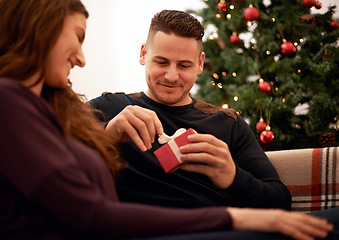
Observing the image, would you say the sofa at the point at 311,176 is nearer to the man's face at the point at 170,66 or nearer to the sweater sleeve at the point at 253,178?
the sweater sleeve at the point at 253,178

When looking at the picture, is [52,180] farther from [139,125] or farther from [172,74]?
[172,74]

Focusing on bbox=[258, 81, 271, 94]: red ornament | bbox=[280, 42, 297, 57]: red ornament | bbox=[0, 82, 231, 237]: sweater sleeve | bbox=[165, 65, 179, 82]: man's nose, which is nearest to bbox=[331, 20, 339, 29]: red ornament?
bbox=[280, 42, 297, 57]: red ornament

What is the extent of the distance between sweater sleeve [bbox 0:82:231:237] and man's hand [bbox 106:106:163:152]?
1.27 ft

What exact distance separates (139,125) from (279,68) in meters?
1.69

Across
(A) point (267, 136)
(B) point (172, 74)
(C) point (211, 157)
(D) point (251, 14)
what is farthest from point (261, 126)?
(C) point (211, 157)

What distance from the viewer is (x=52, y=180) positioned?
1.89 ft

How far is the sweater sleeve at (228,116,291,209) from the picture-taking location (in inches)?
45.5

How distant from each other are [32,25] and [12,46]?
7 cm

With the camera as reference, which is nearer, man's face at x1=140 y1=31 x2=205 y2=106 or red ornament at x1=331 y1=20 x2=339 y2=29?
man's face at x1=140 y1=31 x2=205 y2=106

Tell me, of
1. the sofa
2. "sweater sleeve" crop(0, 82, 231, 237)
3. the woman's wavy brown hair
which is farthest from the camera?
the sofa

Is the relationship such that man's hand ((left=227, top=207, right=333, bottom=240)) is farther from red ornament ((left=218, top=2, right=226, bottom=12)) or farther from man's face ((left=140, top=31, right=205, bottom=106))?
red ornament ((left=218, top=2, right=226, bottom=12))

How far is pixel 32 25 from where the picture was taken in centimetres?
74

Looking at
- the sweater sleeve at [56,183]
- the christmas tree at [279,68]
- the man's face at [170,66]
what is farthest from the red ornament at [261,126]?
the sweater sleeve at [56,183]

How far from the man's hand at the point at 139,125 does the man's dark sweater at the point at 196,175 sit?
0.19 metres
